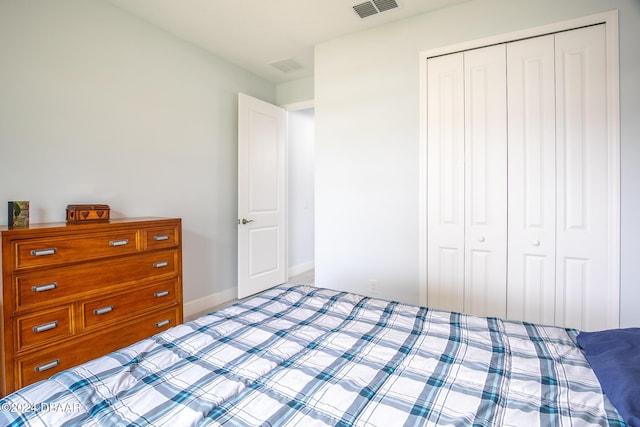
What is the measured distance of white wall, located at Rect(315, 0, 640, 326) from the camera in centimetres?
239

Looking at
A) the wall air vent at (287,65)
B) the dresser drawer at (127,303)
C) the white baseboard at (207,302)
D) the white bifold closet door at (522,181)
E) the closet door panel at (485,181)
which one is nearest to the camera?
the dresser drawer at (127,303)

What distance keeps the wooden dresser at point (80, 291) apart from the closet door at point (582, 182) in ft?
9.51

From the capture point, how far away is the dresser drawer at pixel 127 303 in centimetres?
200

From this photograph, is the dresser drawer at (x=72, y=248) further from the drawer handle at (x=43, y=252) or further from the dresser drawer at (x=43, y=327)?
the dresser drawer at (x=43, y=327)

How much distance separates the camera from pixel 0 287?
1.62m

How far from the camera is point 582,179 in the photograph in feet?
7.03

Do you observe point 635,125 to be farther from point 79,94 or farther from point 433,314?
point 79,94

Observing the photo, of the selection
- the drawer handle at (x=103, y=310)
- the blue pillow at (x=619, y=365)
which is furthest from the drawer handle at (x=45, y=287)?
the blue pillow at (x=619, y=365)

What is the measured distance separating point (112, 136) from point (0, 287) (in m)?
1.36

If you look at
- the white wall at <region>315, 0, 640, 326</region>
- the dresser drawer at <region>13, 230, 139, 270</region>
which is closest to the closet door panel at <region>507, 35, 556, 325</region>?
the white wall at <region>315, 0, 640, 326</region>

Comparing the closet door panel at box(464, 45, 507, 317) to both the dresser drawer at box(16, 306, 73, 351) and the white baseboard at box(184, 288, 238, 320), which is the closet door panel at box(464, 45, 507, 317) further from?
the dresser drawer at box(16, 306, 73, 351)

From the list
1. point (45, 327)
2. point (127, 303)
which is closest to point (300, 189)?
point (127, 303)

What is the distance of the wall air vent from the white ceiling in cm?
16

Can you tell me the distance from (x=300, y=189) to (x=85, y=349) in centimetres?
334
